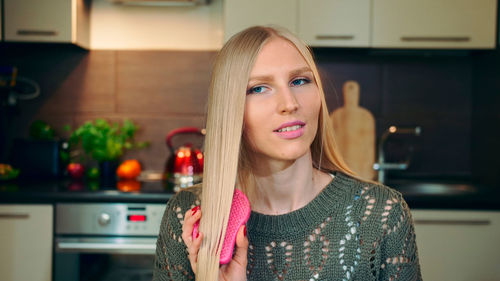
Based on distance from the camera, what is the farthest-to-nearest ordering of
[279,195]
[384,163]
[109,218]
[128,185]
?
[384,163], [128,185], [109,218], [279,195]

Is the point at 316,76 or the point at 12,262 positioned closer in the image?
the point at 316,76

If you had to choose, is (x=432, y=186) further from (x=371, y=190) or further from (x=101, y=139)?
(x=101, y=139)

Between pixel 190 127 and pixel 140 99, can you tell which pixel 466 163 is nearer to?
pixel 190 127

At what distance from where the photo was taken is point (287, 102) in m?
0.98

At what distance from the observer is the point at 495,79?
2.26 m

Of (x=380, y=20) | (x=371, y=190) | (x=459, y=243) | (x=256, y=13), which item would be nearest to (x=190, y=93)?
(x=256, y=13)

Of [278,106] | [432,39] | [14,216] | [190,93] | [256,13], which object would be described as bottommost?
[14,216]

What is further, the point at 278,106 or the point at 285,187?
the point at 285,187

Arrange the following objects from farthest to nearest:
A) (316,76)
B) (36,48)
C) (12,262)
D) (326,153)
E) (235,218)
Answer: (36,48) < (12,262) < (326,153) < (316,76) < (235,218)

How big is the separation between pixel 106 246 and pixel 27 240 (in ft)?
1.09

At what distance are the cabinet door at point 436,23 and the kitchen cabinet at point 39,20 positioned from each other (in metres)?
1.45

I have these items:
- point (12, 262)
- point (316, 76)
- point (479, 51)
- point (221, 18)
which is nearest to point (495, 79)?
point (479, 51)

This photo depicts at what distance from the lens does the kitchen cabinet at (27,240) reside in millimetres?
1969

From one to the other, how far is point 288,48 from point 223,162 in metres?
0.30
